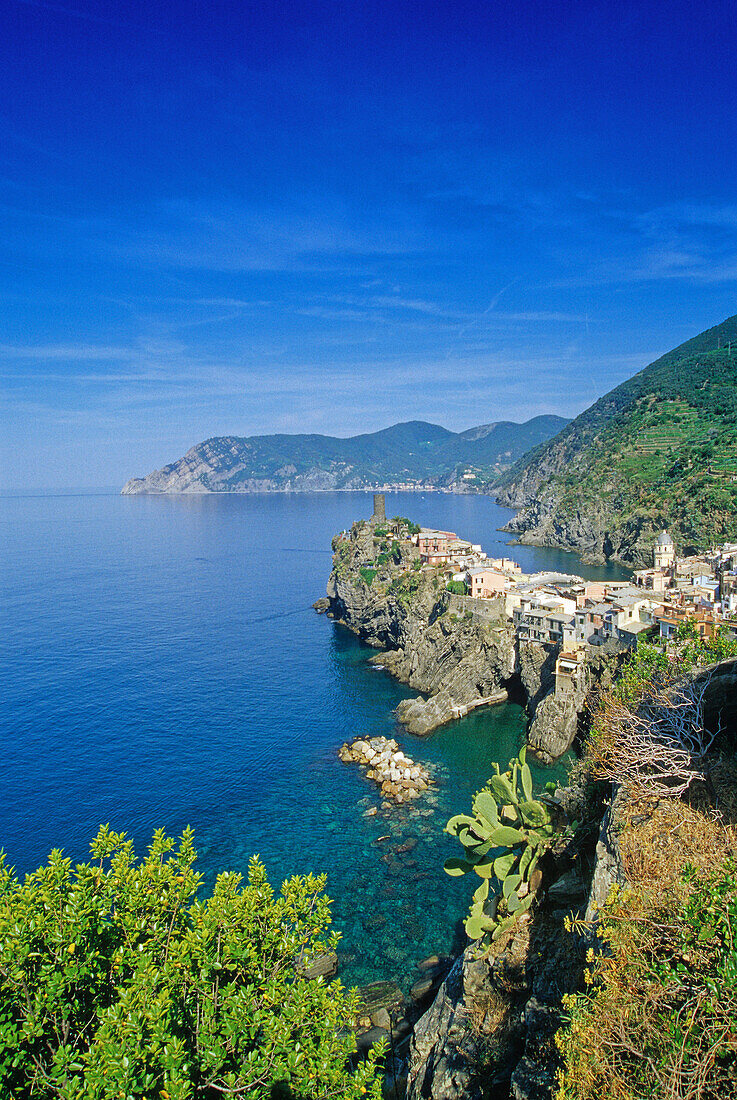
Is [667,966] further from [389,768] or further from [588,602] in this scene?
[588,602]

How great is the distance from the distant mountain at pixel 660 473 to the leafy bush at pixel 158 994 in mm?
81418

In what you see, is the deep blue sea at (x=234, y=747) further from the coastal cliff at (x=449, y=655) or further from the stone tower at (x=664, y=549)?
the stone tower at (x=664, y=549)

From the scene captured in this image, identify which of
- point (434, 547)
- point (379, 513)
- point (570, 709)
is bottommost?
point (570, 709)

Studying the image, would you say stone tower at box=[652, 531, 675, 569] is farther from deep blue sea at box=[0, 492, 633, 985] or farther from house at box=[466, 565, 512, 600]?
deep blue sea at box=[0, 492, 633, 985]

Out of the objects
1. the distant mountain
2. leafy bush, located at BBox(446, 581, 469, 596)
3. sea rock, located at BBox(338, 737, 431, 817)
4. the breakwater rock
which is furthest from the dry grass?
the distant mountain

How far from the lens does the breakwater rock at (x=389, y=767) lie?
100ft

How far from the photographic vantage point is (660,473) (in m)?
103

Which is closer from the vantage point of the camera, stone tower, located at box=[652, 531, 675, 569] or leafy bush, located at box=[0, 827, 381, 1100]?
leafy bush, located at box=[0, 827, 381, 1100]

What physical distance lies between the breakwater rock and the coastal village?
33.3 feet

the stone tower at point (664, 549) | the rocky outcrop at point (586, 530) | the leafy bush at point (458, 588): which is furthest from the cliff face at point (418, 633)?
the rocky outcrop at point (586, 530)

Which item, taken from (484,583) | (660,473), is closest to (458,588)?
(484,583)

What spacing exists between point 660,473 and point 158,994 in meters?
111

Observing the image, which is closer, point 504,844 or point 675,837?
point 675,837

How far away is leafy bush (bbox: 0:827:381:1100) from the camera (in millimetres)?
7504
